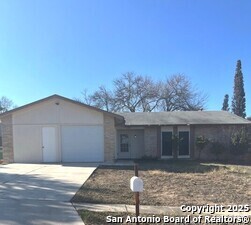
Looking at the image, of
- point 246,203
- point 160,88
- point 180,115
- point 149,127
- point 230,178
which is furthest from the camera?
point 160,88

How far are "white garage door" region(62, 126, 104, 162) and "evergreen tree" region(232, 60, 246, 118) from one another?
114 ft

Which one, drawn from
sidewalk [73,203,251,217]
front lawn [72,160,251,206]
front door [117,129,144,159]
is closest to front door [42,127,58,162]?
front door [117,129,144,159]

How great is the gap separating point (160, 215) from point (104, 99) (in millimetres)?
43457

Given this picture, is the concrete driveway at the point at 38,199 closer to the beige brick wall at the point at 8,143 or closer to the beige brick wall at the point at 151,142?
the beige brick wall at the point at 8,143

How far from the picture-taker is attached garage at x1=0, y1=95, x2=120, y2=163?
20.6 metres

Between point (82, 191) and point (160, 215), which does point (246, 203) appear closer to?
point (160, 215)

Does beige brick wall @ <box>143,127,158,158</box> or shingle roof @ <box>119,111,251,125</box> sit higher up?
shingle roof @ <box>119,111,251,125</box>

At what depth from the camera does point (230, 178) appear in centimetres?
1324

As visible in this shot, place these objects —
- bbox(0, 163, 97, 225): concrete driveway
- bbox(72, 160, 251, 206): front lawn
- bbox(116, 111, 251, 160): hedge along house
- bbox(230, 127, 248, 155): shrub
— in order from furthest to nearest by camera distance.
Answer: bbox(116, 111, 251, 160): hedge along house → bbox(230, 127, 248, 155): shrub → bbox(72, 160, 251, 206): front lawn → bbox(0, 163, 97, 225): concrete driveway

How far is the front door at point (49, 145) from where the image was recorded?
20.6 metres

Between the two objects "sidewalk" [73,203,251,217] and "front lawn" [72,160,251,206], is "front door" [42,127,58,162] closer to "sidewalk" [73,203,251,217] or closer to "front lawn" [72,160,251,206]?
"front lawn" [72,160,251,206]

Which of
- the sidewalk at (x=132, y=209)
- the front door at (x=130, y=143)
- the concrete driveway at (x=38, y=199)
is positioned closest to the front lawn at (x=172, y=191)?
the sidewalk at (x=132, y=209)

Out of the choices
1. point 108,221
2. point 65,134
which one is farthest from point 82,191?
point 65,134

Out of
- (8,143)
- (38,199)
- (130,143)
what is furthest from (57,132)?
(38,199)
